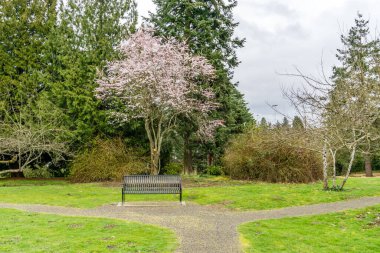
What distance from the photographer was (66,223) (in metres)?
8.45

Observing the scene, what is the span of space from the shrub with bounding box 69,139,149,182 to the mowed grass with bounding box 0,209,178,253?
10499 mm

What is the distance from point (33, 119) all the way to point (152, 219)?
1551 cm

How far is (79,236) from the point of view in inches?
280

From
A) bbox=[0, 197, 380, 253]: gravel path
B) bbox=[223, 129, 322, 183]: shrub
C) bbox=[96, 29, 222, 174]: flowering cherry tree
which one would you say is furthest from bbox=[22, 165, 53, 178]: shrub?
bbox=[223, 129, 322, 183]: shrub

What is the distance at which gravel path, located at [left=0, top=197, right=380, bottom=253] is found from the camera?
22.5 ft

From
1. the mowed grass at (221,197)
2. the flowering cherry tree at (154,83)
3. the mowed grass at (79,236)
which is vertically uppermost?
the flowering cherry tree at (154,83)

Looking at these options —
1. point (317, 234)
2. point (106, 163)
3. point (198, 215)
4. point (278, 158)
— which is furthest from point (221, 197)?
point (106, 163)

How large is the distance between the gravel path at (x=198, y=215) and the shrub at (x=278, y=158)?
229 inches

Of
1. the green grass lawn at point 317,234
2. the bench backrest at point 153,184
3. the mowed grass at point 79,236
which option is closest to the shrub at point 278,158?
the bench backrest at point 153,184

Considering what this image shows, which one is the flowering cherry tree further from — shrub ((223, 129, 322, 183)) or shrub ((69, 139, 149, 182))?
shrub ((223, 129, 322, 183))

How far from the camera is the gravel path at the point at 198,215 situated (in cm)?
686

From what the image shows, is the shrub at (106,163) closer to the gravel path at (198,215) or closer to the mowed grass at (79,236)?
the gravel path at (198,215)

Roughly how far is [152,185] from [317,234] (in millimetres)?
6189

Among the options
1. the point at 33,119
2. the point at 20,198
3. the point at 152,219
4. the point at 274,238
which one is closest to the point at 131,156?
the point at 33,119
